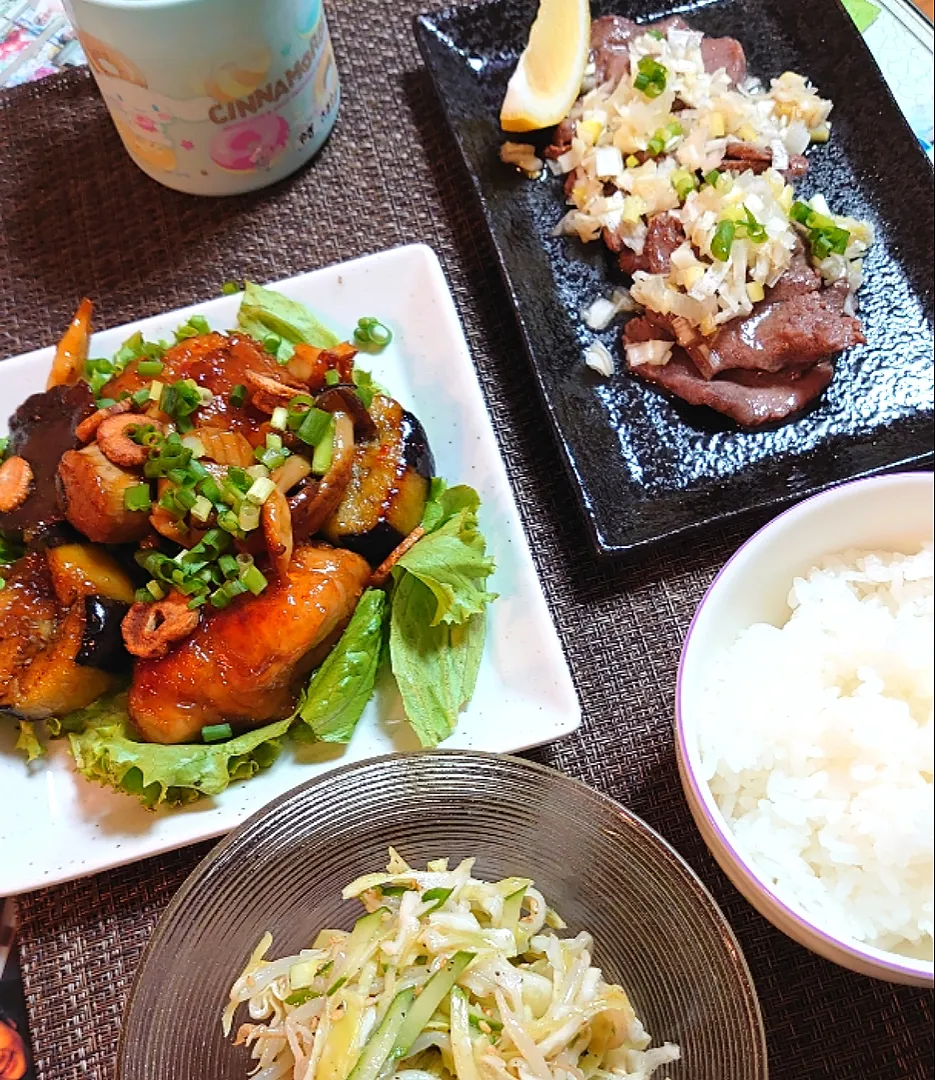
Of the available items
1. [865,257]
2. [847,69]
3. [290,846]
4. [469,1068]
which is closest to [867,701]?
[469,1068]

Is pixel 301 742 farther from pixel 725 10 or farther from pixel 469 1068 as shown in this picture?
pixel 725 10

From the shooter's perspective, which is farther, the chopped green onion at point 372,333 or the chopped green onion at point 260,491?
the chopped green onion at point 372,333

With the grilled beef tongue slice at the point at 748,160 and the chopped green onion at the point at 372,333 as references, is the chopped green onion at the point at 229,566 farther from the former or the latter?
the grilled beef tongue slice at the point at 748,160

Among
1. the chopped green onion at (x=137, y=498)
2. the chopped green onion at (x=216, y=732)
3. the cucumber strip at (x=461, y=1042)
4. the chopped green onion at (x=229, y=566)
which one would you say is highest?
the chopped green onion at (x=137, y=498)

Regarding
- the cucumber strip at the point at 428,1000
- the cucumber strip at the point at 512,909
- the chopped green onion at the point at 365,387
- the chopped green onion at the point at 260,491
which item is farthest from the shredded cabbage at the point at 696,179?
the cucumber strip at the point at 428,1000

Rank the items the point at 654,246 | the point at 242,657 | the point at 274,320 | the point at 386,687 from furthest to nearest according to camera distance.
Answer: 1. the point at 654,246
2. the point at 274,320
3. the point at 386,687
4. the point at 242,657

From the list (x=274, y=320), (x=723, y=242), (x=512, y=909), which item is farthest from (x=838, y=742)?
(x=274, y=320)

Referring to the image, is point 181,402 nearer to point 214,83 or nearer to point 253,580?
point 253,580
